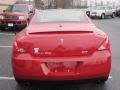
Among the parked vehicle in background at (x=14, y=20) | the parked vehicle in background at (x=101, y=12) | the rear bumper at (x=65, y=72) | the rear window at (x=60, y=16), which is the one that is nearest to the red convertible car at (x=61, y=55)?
the rear bumper at (x=65, y=72)

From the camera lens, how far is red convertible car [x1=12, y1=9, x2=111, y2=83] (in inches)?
237

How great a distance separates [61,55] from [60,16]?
2.00 meters

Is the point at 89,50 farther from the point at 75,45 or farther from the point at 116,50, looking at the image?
the point at 116,50

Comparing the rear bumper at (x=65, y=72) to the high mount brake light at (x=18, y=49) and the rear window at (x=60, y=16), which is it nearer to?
the high mount brake light at (x=18, y=49)

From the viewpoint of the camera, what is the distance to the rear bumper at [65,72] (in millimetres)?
6000

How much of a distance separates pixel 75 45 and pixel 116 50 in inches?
228

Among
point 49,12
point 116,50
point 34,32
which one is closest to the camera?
point 34,32

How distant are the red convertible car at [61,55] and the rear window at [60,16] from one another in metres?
1.30

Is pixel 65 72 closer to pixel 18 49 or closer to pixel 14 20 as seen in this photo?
pixel 18 49

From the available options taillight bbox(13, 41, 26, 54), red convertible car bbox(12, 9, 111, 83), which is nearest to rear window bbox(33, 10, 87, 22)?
red convertible car bbox(12, 9, 111, 83)

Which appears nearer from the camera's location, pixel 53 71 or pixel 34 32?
pixel 53 71

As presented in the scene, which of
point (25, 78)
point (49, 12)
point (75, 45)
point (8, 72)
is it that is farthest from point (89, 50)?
point (8, 72)

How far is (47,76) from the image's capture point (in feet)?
19.6

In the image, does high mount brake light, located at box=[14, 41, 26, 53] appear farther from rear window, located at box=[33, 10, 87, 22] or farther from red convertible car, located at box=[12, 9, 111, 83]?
rear window, located at box=[33, 10, 87, 22]
